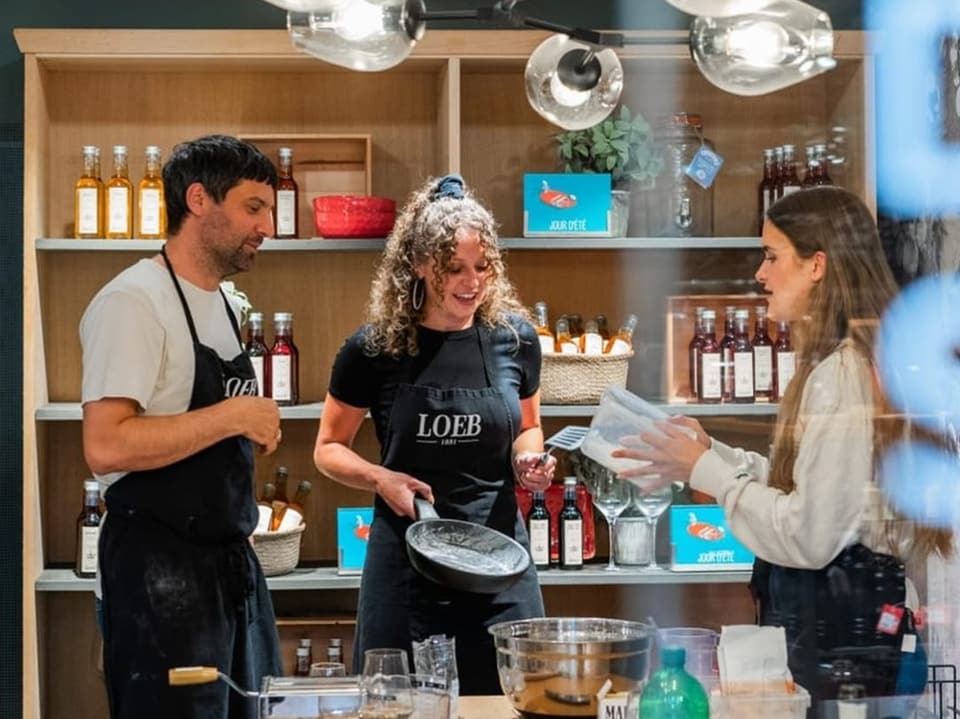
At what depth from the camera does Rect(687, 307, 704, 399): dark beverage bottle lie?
309 centimetres

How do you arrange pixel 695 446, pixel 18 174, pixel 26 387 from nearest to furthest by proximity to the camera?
pixel 695 446 < pixel 26 387 < pixel 18 174

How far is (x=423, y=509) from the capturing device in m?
2.46

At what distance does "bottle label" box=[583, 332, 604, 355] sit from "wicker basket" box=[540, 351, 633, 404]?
0.04m

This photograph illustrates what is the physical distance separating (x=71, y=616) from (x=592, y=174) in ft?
6.03

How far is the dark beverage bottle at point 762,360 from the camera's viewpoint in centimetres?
239

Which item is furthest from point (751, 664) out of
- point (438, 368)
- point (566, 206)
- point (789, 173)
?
point (566, 206)

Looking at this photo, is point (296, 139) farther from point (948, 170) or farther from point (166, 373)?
point (948, 170)

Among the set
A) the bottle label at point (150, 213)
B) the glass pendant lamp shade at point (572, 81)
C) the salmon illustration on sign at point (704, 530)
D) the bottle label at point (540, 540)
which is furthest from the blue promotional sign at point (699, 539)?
the bottle label at point (150, 213)

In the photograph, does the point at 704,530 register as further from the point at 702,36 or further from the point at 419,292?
the point at 702,36

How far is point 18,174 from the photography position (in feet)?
12.3

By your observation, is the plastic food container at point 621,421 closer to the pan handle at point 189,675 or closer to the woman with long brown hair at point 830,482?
the woman with long brown hair at point 830,482

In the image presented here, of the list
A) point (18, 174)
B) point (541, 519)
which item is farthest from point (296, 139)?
point (541, 519)

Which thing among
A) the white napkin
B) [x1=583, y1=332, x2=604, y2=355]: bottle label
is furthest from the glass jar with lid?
the white napkin

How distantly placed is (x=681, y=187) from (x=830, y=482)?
5.53ft
